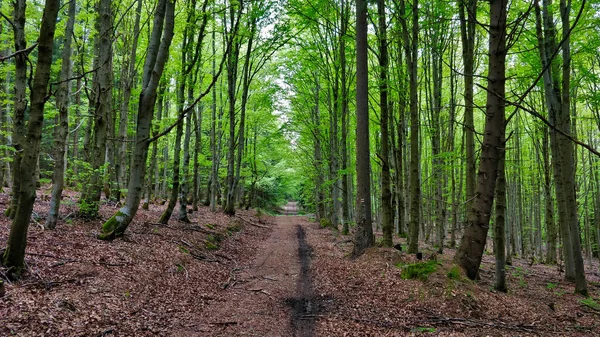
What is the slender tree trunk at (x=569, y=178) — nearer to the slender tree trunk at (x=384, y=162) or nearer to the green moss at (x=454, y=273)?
the green moss at (x=454, y=273)

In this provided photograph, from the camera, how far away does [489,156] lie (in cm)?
617

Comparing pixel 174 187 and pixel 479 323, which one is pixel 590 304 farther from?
pixel 174 187

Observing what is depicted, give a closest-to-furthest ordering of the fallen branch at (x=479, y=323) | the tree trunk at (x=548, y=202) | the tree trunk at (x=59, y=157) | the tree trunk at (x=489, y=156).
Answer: the fallen branch at (x=479, y=323)
the tree trunk at (x=489, y=156)
the tree trunk at (x=59, y=157)
the tree trunk at (x=548, y=202)

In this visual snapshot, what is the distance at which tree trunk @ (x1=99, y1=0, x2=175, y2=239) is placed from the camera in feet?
25.4

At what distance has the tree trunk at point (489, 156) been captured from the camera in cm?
586

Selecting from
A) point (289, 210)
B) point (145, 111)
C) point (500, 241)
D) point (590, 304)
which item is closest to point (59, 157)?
point (145, 111)

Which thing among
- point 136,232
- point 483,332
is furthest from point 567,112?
point 136,232

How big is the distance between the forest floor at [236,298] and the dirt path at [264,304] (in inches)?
0.8

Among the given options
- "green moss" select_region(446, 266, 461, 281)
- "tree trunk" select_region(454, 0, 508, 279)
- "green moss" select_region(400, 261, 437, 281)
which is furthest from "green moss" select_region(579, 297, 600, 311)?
"green moss" select_region(400, 261, 437, 281)

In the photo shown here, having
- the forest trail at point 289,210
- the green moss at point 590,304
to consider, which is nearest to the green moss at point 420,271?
the green moss at point 590,304

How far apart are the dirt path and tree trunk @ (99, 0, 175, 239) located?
9.84 ft

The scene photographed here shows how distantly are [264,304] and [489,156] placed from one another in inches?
198

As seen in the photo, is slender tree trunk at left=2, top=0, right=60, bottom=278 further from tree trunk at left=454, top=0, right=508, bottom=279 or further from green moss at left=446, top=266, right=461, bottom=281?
green moss at left=446, top=266, right=461, bottom=281

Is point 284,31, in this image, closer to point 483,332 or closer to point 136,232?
point 136,232
